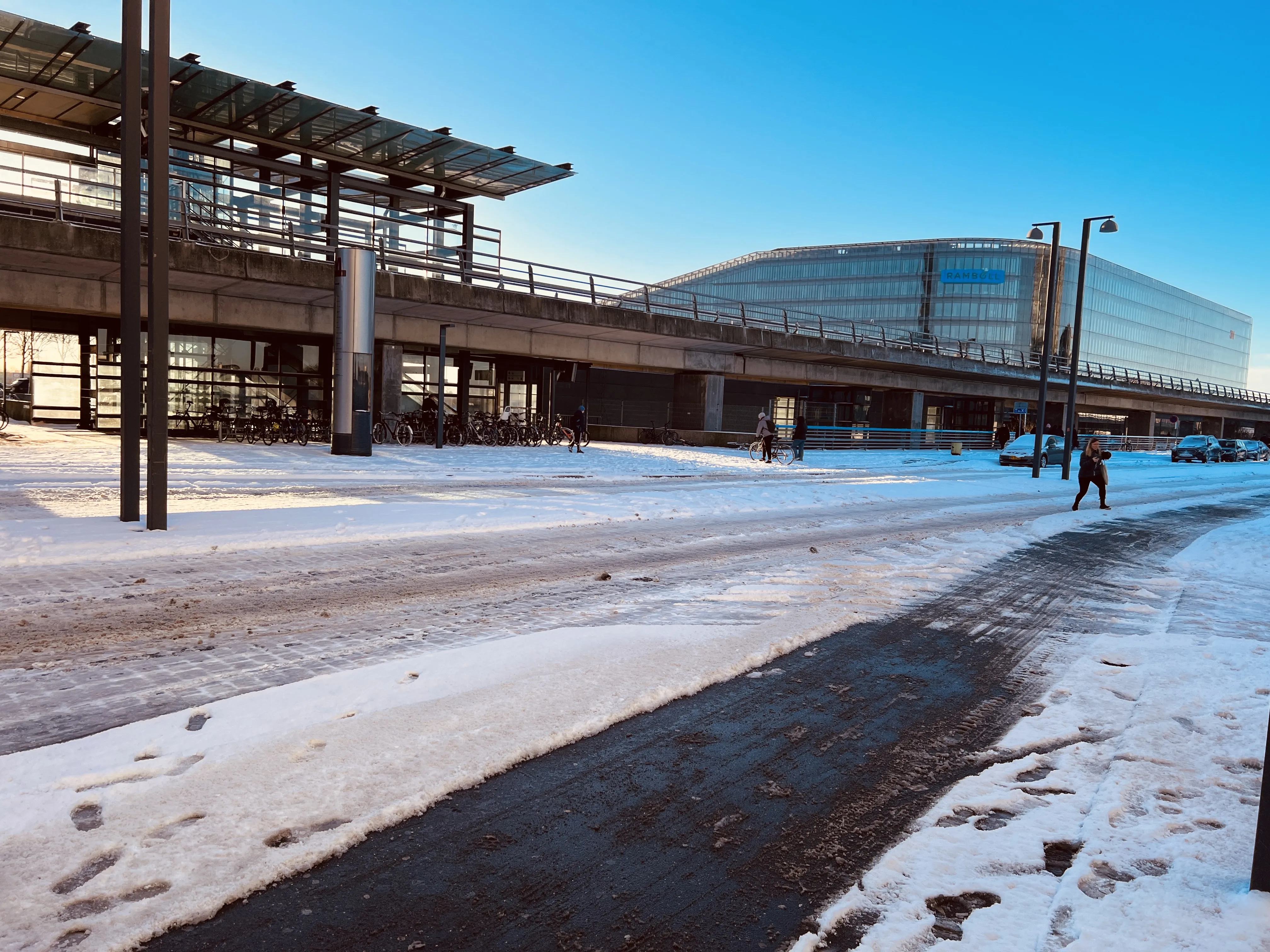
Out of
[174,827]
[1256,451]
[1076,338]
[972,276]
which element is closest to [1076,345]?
[1076,338]

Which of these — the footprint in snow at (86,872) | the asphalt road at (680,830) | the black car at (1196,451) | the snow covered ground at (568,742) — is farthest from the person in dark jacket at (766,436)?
the black car at (1196,451)

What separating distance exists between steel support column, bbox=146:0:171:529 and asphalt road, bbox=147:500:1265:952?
7.41 metres

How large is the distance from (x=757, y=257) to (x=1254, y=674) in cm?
11665

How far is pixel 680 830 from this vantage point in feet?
10.7

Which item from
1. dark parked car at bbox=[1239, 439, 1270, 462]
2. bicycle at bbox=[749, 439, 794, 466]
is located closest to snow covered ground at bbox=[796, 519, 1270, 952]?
bicycle at bbox=[749, 439, 794, 466]

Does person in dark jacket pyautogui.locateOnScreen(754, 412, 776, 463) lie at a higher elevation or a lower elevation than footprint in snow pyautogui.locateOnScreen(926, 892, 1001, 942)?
higher

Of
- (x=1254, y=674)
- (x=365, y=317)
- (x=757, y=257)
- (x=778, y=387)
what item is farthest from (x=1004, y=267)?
(x=1254, y=674)

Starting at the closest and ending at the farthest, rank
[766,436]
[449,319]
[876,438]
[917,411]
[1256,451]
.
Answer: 1. [766,436]
2. [449,319]
3. [876,438]
4. [917,411]
5. [1256,451]

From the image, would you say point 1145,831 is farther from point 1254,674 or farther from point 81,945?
point 81,945

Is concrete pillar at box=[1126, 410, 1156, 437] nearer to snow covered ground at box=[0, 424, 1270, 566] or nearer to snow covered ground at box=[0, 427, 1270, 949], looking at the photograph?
snow covered ground at box=[0, 424, 1270, 566]

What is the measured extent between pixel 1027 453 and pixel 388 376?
25202 millimetres

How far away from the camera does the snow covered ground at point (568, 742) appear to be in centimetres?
274

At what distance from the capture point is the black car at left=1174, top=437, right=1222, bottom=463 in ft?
156

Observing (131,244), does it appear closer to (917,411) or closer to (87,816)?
(87,816)
